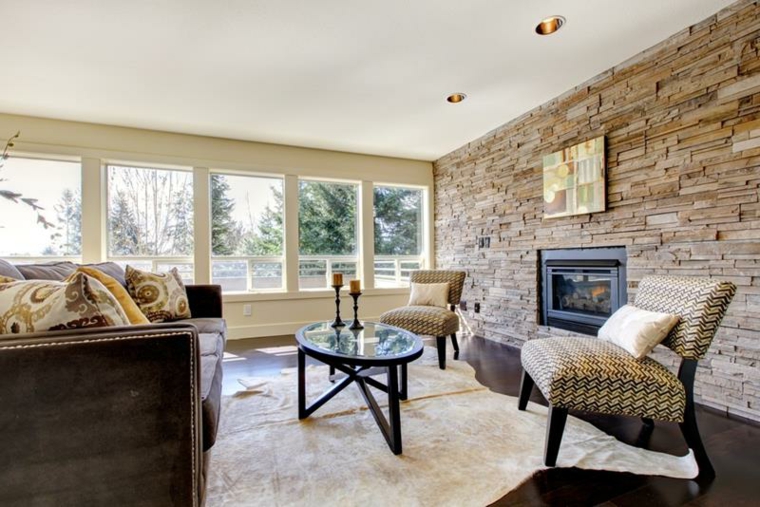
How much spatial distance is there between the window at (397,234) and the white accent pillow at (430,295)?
139cm

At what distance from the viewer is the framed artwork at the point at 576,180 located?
274cm

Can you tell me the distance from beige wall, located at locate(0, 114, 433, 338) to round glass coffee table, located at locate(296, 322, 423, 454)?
197 cm

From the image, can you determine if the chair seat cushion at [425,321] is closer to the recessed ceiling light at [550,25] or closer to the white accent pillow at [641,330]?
the white accent pillow at [641,330]

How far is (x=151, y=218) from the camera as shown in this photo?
3840 millimetres

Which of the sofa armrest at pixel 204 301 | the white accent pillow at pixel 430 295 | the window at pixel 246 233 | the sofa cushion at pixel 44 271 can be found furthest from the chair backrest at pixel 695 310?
the window at pixel 246 233

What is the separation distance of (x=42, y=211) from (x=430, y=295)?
3940 mm

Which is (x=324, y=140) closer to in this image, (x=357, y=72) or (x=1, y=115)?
(x=357, y=72)

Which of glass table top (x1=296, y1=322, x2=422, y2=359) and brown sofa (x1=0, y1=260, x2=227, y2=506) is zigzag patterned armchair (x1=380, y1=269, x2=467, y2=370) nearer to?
glass table top (x1=296, y1=322, x2=422, y2=359)

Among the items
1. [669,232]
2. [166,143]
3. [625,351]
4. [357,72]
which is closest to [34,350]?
[625,351]

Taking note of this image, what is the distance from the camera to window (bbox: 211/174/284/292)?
4.09m

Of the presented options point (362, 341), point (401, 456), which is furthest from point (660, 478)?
point (362, 341)

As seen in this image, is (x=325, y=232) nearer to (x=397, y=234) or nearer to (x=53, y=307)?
(x=397, y=234)

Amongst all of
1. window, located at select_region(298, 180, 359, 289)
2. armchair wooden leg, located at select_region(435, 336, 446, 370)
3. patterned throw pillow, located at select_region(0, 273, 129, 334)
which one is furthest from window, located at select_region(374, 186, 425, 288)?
patterned throw pillow, located at select_region(0, 273, 129, 334)

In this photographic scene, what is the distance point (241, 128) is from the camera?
3.71 meters
